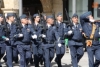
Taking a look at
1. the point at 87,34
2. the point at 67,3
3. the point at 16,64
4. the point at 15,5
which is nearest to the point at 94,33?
the point at 87,34

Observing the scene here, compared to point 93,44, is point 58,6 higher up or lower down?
A: higher up

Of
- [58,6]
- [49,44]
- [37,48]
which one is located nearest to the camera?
[49,44]

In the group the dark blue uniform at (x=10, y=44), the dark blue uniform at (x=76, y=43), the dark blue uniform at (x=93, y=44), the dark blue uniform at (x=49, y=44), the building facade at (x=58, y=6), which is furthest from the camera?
the building facade at (x=58, y=6)

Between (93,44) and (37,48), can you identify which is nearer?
(93,44)

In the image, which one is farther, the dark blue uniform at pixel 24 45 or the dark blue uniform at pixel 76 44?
the dark blue uniform at pixel 76 44

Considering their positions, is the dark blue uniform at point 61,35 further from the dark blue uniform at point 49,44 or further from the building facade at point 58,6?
the building facade at point 58,6

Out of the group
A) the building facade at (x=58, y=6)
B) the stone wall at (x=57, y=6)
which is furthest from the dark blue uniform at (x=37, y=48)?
the stone wall at (x=57, y=6)

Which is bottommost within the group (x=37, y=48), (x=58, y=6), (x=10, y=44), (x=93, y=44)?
(x=37, y=48)

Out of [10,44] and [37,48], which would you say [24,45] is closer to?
[10,44]

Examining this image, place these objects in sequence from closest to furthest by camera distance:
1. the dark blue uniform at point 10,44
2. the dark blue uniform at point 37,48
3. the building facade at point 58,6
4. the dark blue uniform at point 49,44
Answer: the dark blue uniform at point 49,44 < the dark blue uniform at point 10,44 < the dark blue uniform at point 37,48 < the building facade at point 58,6

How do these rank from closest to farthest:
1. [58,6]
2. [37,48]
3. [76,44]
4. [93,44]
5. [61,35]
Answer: [93,44] → [76,44] → [61,35] → [37,48] → [58,6]

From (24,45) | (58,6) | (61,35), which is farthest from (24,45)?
(58,6)

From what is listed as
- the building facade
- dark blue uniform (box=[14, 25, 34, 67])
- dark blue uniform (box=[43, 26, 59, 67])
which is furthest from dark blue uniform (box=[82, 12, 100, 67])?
the building facade

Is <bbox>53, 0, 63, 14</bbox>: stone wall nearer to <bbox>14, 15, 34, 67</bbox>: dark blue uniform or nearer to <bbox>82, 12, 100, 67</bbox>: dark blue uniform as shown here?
<bbox>14, 15, 34, 67</bbox>: dark blue uniform
